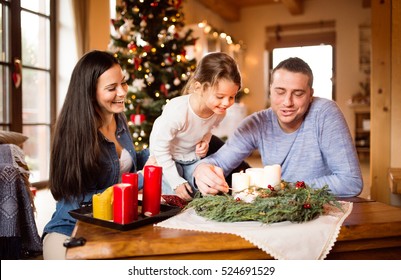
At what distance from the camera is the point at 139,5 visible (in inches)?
158

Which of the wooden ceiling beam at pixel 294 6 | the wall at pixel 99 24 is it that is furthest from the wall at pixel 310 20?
the wall at pixel 99 24

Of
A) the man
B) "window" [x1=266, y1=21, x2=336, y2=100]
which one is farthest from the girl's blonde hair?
"window" [x1=266, y1=21, x2=336, y2=100]

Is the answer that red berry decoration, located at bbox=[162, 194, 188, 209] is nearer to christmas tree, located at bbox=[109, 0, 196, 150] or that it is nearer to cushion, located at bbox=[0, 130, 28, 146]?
cushion, located at bbox=[0, 130, 28, 146]

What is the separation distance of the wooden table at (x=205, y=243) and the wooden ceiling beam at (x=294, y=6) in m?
6.34

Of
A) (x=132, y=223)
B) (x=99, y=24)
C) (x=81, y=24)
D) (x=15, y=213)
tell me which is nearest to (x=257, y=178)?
(x=132, y=223)

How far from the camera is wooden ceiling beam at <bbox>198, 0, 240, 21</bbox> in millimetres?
7086

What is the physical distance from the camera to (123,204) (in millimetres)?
1020

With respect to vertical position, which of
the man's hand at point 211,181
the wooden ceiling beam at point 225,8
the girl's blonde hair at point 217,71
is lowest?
the man's hand at point 211,181

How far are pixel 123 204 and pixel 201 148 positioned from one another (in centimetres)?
80

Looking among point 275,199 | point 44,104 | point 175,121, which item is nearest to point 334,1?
point 44,104

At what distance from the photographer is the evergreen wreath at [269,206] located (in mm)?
1028

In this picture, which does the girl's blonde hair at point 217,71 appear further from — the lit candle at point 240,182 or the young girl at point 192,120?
the lit candle at point 240,182

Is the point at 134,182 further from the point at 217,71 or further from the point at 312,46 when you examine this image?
the point at 312,46
